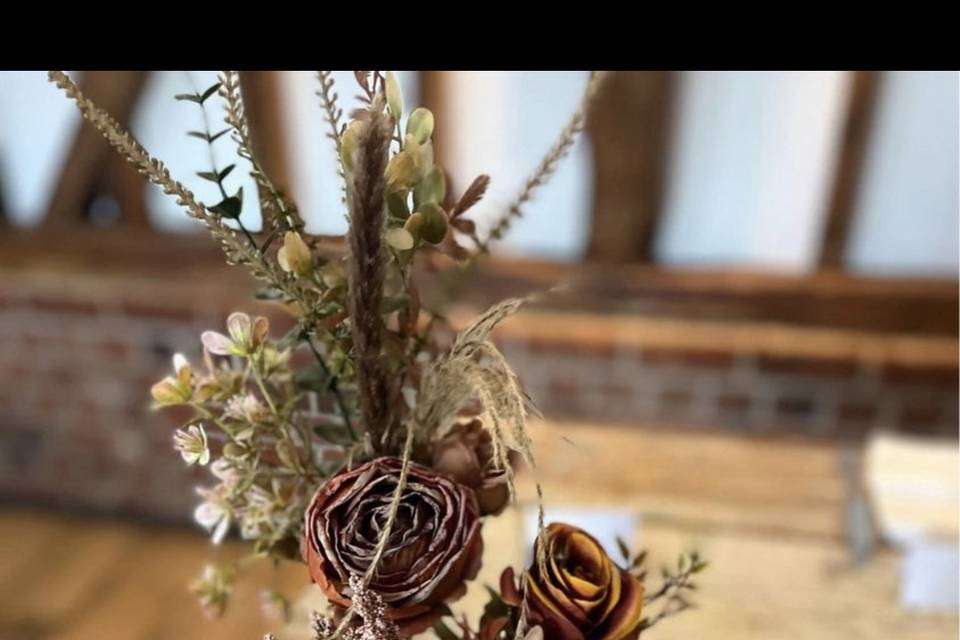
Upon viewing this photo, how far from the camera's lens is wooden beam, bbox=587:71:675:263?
1.82 m

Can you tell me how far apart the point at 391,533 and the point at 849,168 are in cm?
160

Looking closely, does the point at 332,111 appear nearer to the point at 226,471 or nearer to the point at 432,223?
the point at 432,223

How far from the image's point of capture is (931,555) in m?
1.11

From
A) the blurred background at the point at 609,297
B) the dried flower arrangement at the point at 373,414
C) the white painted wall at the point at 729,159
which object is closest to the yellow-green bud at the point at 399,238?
the dried flower arrangement at the point at 373,414

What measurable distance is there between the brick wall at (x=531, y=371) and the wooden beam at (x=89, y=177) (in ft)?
0.49

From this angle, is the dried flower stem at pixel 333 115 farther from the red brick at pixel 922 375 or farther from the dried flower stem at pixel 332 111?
the red brick at pixel 922 375

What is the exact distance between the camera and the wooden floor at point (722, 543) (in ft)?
3.61

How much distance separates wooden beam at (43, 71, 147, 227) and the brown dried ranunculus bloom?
178 centimetres

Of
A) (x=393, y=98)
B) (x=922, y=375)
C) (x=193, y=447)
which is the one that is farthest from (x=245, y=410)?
(x=922, y=375)

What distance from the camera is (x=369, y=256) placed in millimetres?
560

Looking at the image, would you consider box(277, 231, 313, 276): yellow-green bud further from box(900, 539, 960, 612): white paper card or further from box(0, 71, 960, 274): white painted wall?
box(0, 71, 960, 274): white painted wall

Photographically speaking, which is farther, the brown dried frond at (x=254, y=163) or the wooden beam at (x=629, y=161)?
the wooden beam at (x=629, y=161)

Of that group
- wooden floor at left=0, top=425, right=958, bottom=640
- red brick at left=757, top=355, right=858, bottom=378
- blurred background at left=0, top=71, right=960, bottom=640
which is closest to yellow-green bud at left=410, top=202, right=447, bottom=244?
wooden floor at left=0, top=425, right=958, bottom=640
